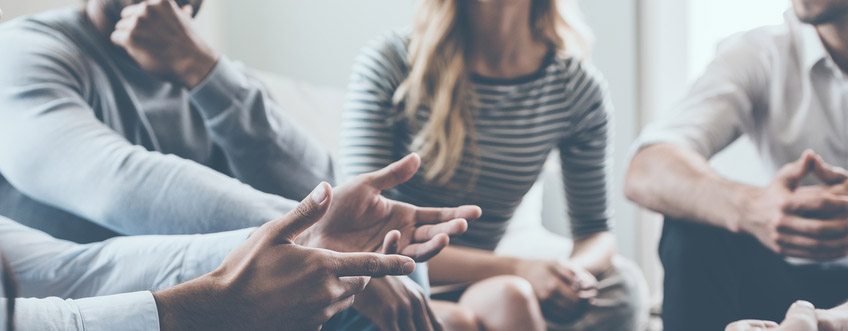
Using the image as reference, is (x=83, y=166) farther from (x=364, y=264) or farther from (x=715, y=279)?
(x=715, y=279)

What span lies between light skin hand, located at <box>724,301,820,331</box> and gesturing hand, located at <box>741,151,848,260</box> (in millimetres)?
84

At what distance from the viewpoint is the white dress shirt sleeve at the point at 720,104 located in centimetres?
84

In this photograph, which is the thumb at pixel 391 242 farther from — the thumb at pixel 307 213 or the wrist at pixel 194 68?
the wrist at pixel 194 68

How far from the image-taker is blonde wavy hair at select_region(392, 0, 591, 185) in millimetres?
879

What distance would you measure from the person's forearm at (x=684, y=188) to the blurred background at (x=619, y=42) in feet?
0.37

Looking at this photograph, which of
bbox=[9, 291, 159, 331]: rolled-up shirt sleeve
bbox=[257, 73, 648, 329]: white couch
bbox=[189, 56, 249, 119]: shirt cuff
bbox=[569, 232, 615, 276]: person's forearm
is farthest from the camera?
bbox=[257, 73, 648, 329]: white couch

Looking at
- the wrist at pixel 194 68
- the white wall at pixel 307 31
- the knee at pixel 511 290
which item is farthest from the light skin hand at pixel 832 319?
the white wall at pixel 307 31

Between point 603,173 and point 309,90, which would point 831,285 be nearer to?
point 603,173

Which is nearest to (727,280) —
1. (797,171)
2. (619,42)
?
(797,171)

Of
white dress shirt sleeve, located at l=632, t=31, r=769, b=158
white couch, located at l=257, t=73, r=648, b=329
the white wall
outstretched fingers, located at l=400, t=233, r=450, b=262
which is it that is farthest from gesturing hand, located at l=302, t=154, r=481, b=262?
the white wall

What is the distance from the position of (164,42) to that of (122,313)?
0.23m

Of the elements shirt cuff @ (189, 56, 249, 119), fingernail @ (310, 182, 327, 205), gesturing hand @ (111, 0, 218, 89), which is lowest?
shirt cuff @ (189, 56, 249, 119)

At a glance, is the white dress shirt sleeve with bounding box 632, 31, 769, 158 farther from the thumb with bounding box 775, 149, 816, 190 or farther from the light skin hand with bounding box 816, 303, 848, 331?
the light skin hand with bounding box 816, 303, 848, 331

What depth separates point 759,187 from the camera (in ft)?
2.42
